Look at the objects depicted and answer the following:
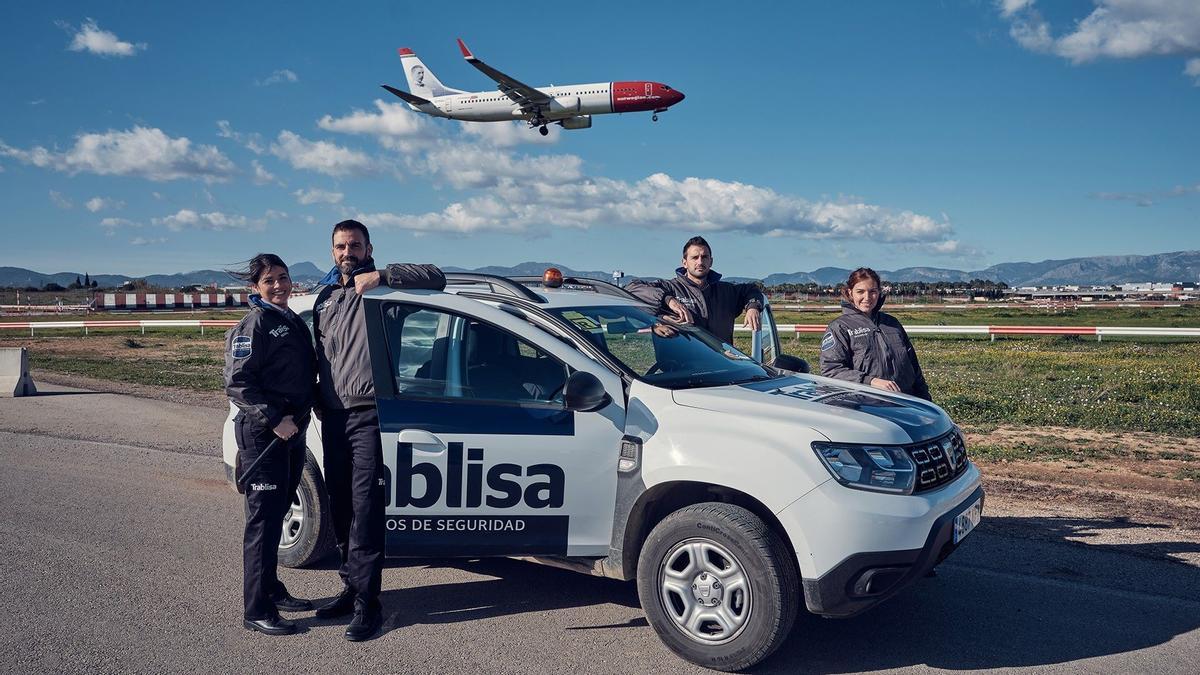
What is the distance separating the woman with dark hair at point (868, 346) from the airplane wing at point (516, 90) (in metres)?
33.5

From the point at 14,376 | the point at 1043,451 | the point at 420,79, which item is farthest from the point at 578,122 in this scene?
the point at 1043,451

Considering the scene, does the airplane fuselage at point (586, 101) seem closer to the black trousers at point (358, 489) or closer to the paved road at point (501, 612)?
the paved road at point (501, 612)

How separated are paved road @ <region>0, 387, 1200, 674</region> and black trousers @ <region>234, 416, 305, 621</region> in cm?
23

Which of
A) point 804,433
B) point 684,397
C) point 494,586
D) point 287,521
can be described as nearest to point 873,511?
point 804,433

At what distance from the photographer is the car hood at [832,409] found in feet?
13.1

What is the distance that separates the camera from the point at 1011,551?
599cm

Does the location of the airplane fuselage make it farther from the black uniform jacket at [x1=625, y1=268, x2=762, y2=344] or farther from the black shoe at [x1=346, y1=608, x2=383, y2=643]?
the black shoe at [x1=346, y1=608, x2=383, y2=643]

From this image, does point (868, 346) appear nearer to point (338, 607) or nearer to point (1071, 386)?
point (338, 607)

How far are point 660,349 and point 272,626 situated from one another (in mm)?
2519

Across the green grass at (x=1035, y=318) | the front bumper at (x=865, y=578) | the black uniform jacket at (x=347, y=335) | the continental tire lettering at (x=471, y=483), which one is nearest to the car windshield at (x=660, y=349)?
the continental tire lettering at (x=471, y=483)

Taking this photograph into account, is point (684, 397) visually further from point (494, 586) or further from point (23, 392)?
point (23, 392)

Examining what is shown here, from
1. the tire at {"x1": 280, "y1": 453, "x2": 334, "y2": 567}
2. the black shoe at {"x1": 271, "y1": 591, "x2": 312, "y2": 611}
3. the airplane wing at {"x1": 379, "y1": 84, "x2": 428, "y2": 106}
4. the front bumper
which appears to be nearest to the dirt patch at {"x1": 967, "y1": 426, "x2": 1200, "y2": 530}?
the front bumper

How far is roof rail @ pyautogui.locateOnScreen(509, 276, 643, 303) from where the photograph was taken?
225 inches

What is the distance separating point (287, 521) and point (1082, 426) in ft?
32.9
